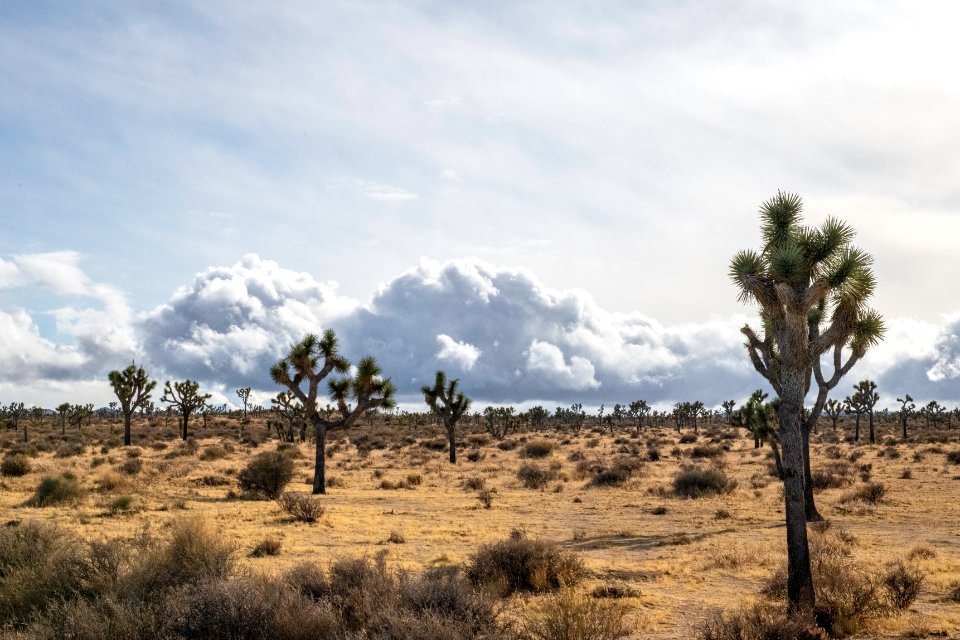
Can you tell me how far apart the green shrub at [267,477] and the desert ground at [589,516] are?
2.88ft

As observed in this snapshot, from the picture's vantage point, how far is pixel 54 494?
23.4 m

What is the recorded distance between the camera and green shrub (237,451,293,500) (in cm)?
2808

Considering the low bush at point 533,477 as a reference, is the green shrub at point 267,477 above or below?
above

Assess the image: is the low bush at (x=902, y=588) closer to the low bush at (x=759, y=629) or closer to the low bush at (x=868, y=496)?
the low bush at (x=759, y=629)

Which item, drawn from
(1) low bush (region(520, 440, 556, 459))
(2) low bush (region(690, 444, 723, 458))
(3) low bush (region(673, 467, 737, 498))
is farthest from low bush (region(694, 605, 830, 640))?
(1) low bush (region(520, 440, 556, 459))

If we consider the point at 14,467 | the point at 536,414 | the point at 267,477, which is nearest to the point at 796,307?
the point at 267,477

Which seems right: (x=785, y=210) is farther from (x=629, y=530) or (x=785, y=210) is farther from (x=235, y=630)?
(x=629, y=530)

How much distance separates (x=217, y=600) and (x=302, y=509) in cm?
1499

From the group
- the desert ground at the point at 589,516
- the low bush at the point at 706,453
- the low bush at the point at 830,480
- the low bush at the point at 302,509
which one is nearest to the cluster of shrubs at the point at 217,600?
the desert ground at the point at 589,516

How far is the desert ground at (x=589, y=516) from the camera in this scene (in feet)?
43.3

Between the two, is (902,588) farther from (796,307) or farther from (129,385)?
(129,385)

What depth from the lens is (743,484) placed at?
33.3 meters

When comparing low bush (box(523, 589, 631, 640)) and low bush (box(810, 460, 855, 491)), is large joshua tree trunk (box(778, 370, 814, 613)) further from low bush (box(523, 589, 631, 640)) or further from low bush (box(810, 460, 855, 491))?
low bush (box(810, 460, 855, 491))

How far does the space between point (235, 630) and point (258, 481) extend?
2183 cm
